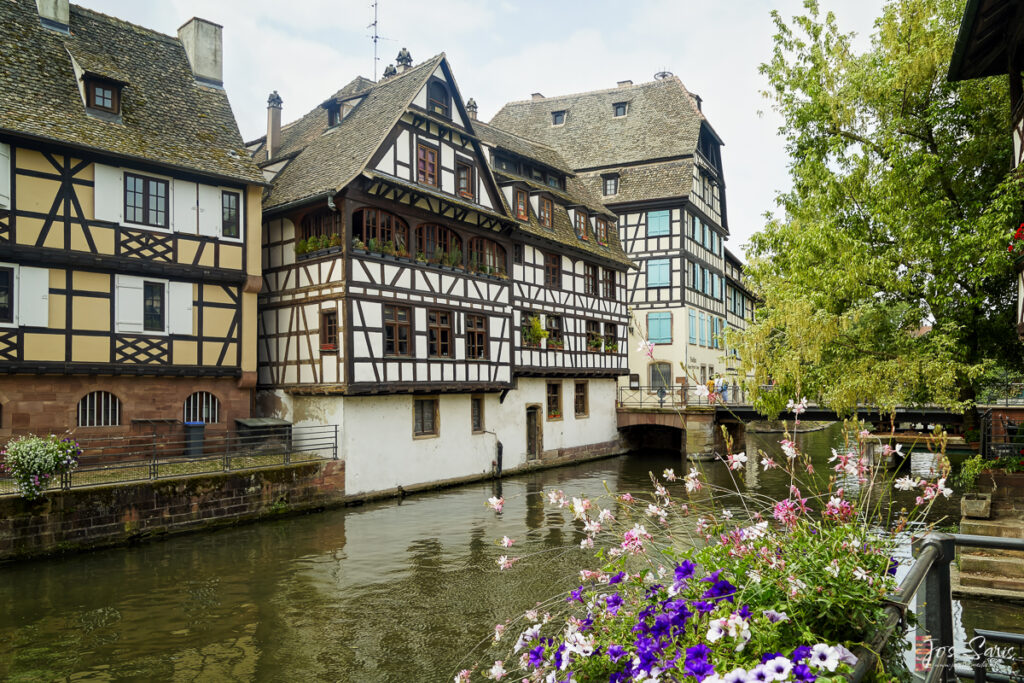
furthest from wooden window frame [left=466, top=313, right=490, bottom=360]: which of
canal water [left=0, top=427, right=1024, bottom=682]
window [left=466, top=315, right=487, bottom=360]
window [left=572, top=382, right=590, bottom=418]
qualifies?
window [left=572, top=382, right=590, bottom=418]

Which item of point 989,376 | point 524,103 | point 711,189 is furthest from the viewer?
point 524,103

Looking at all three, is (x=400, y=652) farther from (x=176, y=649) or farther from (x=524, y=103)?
(x=524, y=103)

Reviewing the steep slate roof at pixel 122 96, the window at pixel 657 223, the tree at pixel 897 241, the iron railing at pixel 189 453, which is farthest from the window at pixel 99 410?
the window at pixel 657 223

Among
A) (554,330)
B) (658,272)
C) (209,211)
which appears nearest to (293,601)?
(209,211)

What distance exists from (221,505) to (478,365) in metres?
9.55

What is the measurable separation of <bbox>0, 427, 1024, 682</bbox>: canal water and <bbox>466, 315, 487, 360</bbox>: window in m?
6.97

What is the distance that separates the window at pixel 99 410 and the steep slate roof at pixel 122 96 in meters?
5.72

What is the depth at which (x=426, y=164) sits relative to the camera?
850 inches

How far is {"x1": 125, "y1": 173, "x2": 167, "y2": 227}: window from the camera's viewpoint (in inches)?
682

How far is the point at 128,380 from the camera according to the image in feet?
56.2

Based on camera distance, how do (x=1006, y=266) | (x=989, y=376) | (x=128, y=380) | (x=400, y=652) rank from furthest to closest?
(x=128, y=380), (x=989, y=376), (x=1006, y=266), (x=400, y=652)

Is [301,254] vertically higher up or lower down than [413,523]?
higher up

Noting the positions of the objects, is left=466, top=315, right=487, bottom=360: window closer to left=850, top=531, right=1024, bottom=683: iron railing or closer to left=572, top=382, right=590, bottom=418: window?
left=572, top=382, right=590, bottom=418: window

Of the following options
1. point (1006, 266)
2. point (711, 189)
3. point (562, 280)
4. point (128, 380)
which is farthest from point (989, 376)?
point (711, 189)
